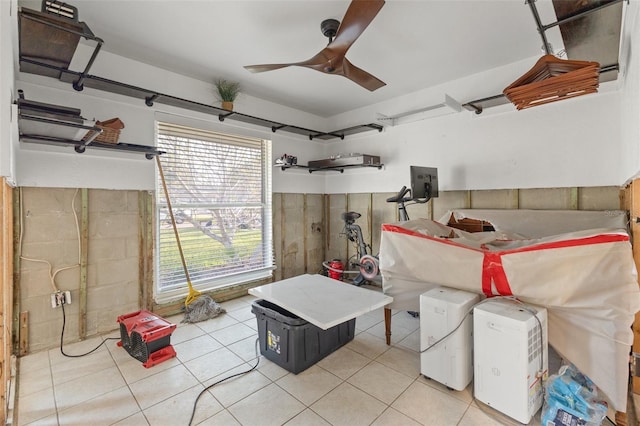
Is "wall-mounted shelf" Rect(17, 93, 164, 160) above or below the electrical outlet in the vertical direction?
above

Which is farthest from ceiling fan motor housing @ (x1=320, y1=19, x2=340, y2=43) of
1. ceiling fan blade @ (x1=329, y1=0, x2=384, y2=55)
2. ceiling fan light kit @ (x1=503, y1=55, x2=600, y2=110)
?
ceiling fan light kit @ (x1=503, y1=55, x2=600, y2=110)

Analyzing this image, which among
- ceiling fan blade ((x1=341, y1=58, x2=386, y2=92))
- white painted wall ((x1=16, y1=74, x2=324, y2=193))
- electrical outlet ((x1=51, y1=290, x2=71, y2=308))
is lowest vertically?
electrical outlet ((x1=51, y1=290, x2=71, y2=308))

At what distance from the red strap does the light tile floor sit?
78 cm

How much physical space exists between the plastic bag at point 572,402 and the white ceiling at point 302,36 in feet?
9.61

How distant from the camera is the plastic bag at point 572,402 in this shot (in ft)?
5.41

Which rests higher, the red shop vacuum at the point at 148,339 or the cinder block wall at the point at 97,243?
the cinder block wall at the point at 97,243

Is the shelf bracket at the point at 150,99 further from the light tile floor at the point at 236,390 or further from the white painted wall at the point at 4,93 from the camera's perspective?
the light tile floor at the point at 236,390

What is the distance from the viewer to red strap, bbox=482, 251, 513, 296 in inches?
81.9

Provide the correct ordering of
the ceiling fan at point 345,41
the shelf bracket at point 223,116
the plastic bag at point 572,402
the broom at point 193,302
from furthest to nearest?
the shelf bracket at point 223,116
the broom at point 193,302
the ceiling fan at point 345,41
the plastic bag at point 572,402

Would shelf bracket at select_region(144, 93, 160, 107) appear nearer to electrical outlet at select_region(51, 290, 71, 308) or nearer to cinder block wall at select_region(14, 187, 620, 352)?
cinder block wall at select_region(14, 187, 620, 352)

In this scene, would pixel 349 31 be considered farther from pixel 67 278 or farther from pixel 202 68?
pixel 67 278

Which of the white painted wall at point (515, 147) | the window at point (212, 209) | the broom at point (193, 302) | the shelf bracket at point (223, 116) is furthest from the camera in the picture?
the shelf bracket at point (223, 116)

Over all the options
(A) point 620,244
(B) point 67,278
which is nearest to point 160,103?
(B) point 67,278

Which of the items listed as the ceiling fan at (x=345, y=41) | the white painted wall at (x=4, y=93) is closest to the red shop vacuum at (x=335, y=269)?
the ceiling fan at (x=345, y=41)
